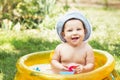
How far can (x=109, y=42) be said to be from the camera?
484cm

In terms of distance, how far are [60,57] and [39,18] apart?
2771 millimetres

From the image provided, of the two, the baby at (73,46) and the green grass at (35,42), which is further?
the green grass at (35,42)

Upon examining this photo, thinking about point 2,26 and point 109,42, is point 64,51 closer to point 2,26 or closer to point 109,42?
point 109,42

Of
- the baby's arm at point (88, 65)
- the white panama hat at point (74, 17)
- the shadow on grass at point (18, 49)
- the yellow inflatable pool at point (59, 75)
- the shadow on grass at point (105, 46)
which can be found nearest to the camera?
the yellow inflatable pool at point (59, 75)

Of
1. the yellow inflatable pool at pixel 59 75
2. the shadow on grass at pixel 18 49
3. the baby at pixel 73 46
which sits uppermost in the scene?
the baby at pixel 73 46

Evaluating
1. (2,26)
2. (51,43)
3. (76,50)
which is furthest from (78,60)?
(2,26)

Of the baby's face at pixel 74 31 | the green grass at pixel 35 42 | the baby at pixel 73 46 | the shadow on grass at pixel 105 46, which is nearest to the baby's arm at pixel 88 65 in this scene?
the baby at pixel 73 46

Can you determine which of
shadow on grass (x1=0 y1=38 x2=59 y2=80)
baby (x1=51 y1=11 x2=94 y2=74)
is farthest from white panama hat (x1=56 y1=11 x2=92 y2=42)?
shadow on grass (x1=0 y1=38 x2=59 y2=80)

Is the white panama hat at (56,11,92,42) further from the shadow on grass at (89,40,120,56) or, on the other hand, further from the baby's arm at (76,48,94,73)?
the shadow on grass at (89,40,120,56)

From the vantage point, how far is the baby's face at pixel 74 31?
2.89m

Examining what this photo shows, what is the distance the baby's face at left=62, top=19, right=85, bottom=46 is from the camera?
2.89m

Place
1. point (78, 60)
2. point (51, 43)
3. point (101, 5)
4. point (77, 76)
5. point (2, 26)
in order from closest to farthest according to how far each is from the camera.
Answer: point (77, 76)
point (78, 60)
point (51, 43)
point (2, 26)
point (101, 5)

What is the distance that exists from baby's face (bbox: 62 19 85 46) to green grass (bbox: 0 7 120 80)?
0.95m

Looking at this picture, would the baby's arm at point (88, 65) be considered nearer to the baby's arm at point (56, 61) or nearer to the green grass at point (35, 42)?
the baby's arm at point (56, 61)
